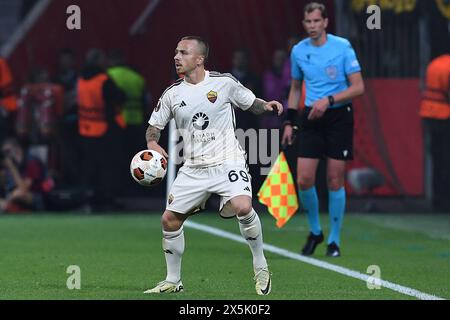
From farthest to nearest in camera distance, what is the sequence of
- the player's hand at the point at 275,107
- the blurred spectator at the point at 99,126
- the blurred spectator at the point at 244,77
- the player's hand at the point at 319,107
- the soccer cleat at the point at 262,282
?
the blurred spectator at the point at 244,77 → the blurred spectator at the point at 99,126 → the player's hand at the point at 319,107 → the player's hand at the point at 275,107 → the soccer cleat at the point at 262,282

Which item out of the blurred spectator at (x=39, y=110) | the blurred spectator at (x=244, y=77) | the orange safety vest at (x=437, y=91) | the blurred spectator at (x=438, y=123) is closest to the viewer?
the orange safety vest at (x=437, y=91)

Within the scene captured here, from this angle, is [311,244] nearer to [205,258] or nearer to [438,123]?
[205,258]

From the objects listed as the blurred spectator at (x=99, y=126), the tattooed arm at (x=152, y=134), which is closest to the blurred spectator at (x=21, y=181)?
the blurred spectator at (x=99, y=126)

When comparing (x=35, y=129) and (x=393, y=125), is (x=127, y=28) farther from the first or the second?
(x=393, y=125)

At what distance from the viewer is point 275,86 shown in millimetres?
17969

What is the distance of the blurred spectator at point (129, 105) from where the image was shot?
17.9m

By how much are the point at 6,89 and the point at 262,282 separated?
34.2ft

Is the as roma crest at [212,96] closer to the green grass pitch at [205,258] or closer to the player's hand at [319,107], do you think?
the green grass pitch at [205,258]

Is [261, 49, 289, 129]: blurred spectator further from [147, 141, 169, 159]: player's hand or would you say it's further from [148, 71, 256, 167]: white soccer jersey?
[147, 141, 169, 159]: player's hand

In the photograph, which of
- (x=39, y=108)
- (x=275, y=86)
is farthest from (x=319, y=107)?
(x=39, y=108)

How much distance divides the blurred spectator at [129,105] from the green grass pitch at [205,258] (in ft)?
6.44

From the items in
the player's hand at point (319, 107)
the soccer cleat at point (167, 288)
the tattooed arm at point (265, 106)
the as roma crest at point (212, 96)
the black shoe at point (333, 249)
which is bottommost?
the black shoe at point (333, 249)
